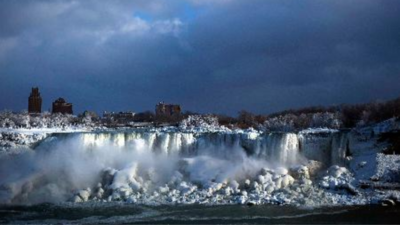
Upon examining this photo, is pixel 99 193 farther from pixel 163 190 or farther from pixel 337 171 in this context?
pixel 337 171

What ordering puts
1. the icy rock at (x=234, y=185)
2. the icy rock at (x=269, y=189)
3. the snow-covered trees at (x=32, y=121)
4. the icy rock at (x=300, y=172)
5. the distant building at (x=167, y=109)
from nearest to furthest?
the icy rock at (x=269, y=189) → the icy rock at (x=234, y=185) → the icy rock at (x=300, y=172) → the snow-covered trees at (x=32, y=121) → the distant building at (x=167, y=109)

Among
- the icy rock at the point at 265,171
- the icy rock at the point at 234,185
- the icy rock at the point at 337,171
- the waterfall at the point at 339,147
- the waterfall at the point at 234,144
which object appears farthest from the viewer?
the waterfall at the point at 234,144

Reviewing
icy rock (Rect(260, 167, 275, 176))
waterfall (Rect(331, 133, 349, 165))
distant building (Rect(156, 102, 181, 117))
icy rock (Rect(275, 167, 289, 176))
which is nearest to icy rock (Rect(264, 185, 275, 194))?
icy rock (Rect(260, 167, 275, 176))

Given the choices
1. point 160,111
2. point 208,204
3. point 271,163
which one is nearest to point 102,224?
point 208,204

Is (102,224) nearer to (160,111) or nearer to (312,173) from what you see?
(312,173)

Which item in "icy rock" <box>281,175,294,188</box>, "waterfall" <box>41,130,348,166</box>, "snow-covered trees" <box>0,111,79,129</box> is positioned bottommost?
"icy rock" <box>281,175,294,188</box>

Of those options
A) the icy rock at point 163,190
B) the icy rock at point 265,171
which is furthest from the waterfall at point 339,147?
the icy rock at point 163,190

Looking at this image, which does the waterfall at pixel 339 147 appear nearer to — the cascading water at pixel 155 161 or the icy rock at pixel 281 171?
the cascading water at pixel 155 161

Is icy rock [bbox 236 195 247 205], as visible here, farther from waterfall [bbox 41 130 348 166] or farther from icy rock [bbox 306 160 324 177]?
Answer: waterfall [bbox 41 130 348 166]
